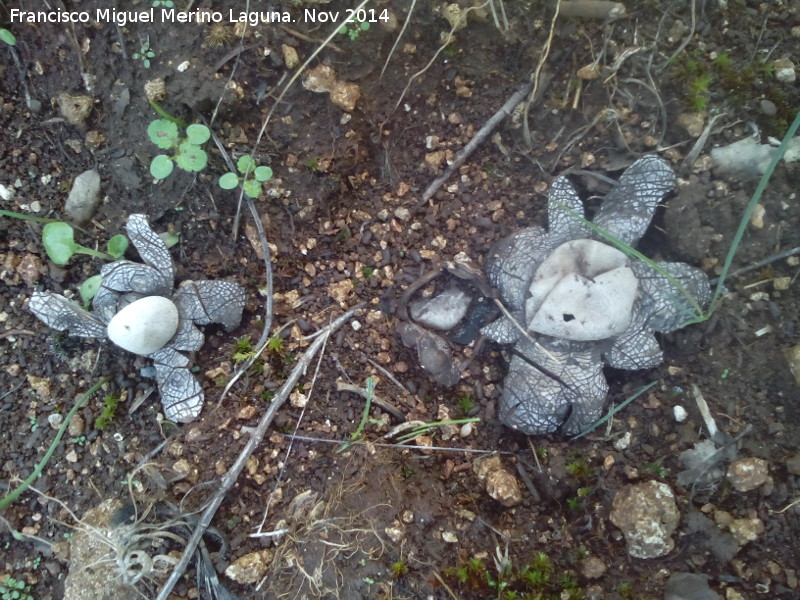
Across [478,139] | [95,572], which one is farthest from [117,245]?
[478,139]

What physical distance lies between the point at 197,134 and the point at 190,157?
10 centimetres

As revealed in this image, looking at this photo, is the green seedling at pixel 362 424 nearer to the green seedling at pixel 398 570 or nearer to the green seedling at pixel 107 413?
the green seedling at pixel 398 570

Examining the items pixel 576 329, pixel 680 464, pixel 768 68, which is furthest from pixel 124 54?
pixel 680 464

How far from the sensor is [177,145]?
7.69ft

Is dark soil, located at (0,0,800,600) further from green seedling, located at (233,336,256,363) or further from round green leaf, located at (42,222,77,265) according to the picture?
round green leaf, located at (42,222,77,265)

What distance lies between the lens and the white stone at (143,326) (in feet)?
7.24

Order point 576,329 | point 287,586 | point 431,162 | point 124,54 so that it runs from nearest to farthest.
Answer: point 287,586
point 576,329
point 124,54
point 431,162

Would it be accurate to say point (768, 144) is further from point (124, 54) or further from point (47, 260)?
point (47, 260)

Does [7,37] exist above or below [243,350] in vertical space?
above

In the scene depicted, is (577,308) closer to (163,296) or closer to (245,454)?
(245,454)

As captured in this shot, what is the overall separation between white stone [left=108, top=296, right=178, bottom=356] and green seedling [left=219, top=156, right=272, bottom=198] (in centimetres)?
56

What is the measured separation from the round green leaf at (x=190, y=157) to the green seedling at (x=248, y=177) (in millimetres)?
101

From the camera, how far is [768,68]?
7.73ft

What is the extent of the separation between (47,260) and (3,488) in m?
0.97
